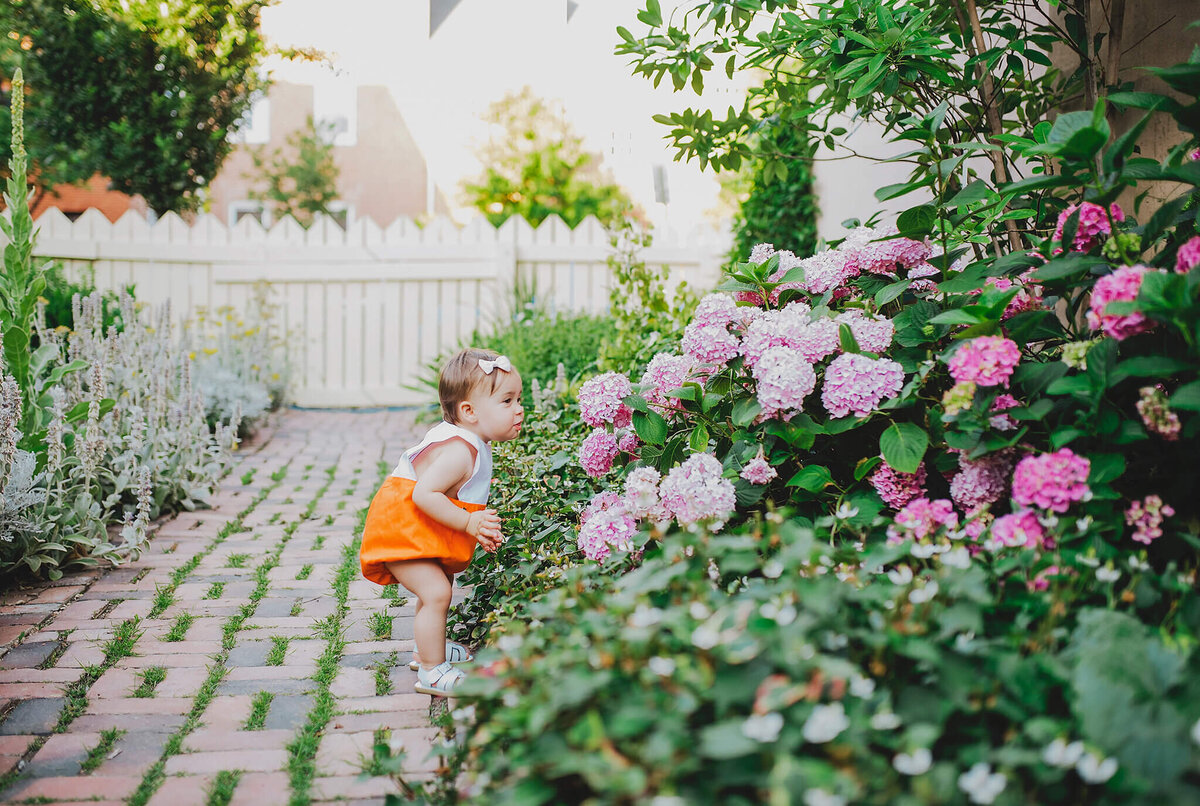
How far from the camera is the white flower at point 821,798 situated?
3.24 feet

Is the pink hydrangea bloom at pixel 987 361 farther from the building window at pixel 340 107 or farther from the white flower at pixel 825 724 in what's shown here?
the building window at pixel 340 107

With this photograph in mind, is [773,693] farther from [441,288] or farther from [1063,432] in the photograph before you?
[441,288]

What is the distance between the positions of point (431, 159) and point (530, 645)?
16392 mm

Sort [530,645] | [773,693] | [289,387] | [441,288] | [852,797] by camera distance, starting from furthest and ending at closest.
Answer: [441,288] → [289,387] → [530,645] → [773,693] → [852,797]

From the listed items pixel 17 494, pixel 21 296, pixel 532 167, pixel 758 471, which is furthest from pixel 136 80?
pixel 758 471

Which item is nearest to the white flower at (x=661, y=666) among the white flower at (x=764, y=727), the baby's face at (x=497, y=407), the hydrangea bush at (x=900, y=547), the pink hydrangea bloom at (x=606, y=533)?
the hydrangea bush at (x=900, y=547)

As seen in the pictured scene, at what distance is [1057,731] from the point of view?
1140mm

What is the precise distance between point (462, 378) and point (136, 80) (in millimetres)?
7896

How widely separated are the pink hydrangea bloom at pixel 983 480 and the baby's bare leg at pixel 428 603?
129 centimetres

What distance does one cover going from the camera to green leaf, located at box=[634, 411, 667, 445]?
2.33 metres

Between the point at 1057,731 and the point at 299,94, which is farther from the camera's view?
the point at 299,94

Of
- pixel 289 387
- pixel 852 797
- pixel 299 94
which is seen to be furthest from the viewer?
pixel 299 94

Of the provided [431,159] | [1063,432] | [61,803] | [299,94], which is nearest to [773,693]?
[1063,432]

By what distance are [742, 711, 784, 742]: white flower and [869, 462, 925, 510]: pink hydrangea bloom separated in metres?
1.04
